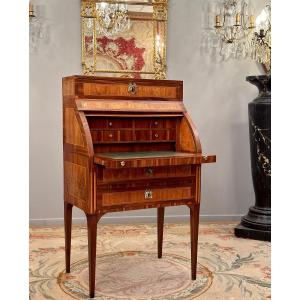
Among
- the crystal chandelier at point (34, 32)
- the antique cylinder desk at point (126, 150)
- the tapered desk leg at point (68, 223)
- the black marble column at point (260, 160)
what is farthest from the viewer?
the crystal chandelier at point (34, 32)

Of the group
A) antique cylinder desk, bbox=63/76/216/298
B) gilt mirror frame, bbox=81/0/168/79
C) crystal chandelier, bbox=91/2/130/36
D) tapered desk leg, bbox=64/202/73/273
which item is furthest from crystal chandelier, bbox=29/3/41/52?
tapered desk leg, bbox=64/202/73/273

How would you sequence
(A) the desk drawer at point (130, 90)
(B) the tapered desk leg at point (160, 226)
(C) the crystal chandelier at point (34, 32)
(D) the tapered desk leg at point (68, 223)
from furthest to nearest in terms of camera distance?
1. (C) the crystal chandelier at point (34, 32)
2. (B) the tapered desk leg at point (160, 226)
3. (D) the tapered desk leg at point (68, 223)
4. (A) the desk drawer at point (130, 90)

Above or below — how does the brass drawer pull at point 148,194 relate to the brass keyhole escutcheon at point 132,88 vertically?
below

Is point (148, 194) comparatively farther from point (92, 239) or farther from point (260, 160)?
point (260, 160)

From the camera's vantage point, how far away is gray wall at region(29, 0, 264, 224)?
173 inches

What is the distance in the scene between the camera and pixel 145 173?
9.00 feet

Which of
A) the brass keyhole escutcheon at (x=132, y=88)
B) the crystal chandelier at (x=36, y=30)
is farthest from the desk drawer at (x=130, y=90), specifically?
the crystal chandelier at (x=36, y=30)

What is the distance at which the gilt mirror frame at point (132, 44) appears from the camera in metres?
4.39

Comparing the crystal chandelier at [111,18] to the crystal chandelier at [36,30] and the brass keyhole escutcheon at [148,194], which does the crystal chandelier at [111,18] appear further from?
the brass keyhole escutcheon at [148,194]

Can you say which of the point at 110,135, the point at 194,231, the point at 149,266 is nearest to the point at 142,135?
the point at 110,135

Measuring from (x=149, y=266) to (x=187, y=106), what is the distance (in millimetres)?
1901

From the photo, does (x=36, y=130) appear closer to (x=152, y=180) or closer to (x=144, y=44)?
(x=144, y=44)
